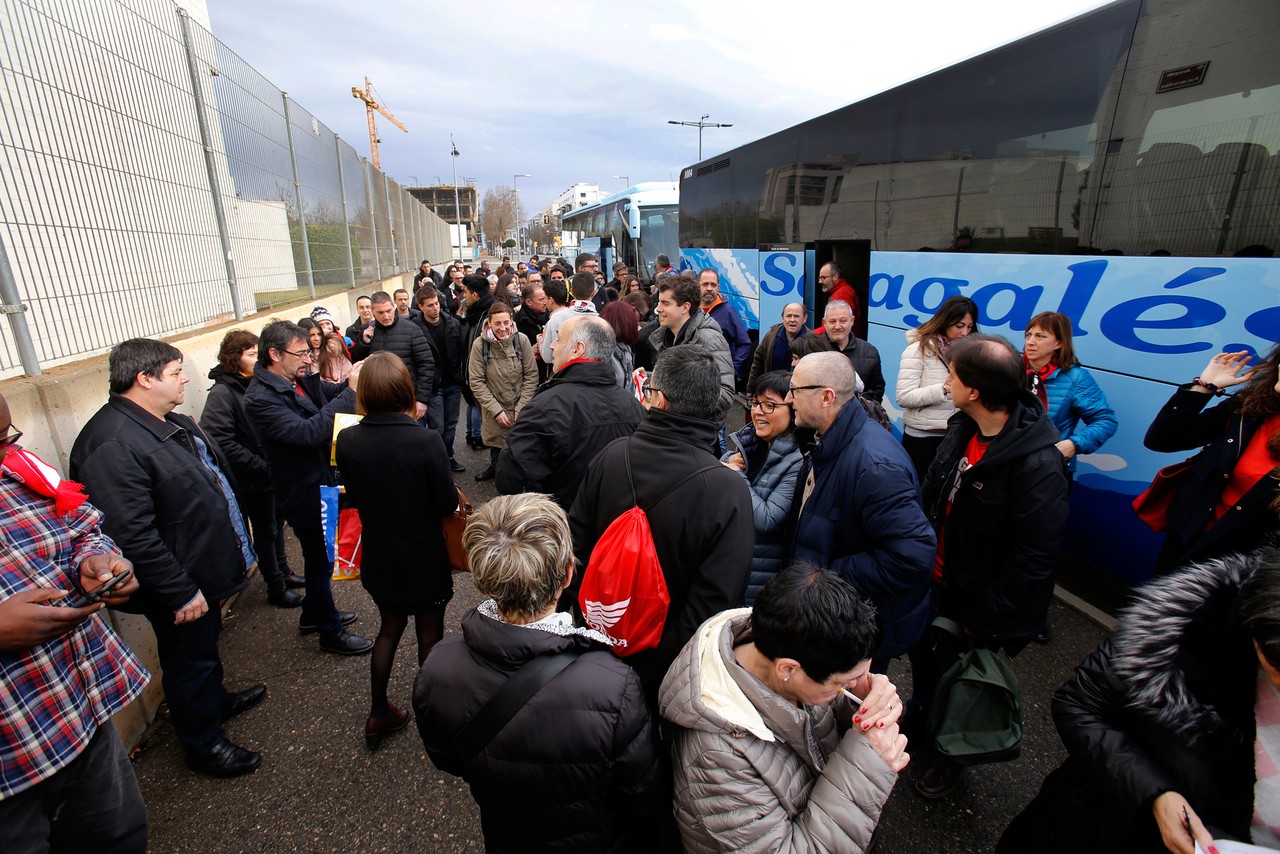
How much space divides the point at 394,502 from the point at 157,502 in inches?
35.5

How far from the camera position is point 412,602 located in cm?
285

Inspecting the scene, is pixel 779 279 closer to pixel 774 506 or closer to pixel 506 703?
pixel 774 506

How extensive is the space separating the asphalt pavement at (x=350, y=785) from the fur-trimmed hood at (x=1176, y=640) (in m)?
1.42

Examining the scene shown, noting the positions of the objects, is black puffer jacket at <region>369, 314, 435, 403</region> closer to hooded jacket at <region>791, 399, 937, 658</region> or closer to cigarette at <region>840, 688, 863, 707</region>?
hooded jacket at <region>791, 399, 937, 658</region>

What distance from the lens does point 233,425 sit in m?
3.62

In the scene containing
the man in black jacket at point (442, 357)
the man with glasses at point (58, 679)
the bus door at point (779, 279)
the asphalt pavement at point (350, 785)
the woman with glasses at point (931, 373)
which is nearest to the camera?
the man with glasses at point (58, 679)

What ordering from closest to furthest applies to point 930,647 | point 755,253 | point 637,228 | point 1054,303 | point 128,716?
point 930,647
point 128,716
point 1054,303
point 755,253
point 637,228

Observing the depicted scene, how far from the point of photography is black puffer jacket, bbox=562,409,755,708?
6.38 ft

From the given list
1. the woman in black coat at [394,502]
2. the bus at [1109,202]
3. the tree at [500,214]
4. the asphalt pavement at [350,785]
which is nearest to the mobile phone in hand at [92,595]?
the woman in black coat at [394,502]

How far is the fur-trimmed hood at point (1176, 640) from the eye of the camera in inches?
52.1

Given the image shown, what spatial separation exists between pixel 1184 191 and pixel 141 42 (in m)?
7.08

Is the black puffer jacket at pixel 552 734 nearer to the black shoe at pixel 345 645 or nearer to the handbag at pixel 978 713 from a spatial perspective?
the handbag at pixel 978 713

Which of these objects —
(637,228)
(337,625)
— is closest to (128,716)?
(337,625)

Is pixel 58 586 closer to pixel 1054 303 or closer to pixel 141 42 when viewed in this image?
pixel 141 42
